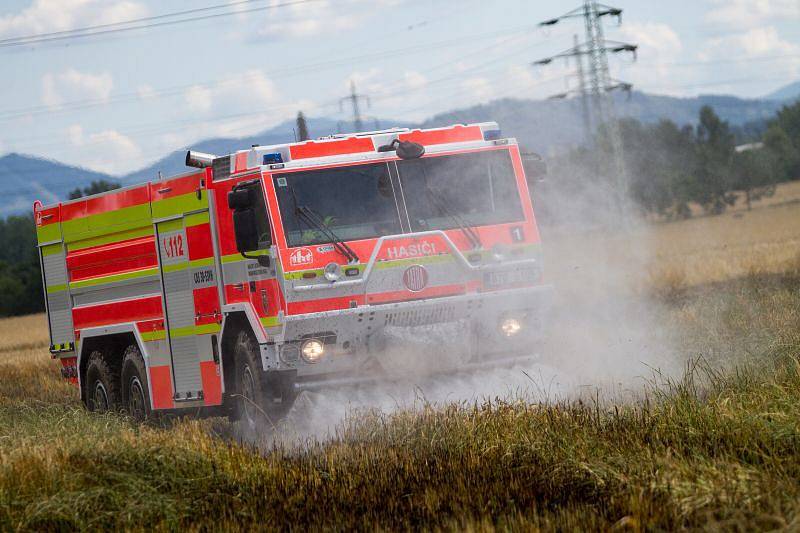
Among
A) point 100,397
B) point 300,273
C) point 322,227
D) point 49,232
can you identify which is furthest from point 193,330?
point 49,232

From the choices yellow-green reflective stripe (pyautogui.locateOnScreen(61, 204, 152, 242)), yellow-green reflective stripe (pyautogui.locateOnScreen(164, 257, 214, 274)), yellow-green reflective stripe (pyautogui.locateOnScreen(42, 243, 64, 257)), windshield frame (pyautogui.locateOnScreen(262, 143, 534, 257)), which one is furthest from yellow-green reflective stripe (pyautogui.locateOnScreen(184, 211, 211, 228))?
yellow-green reflective stripe (pyautogui.locateOnScreen(42, 243, 64, 257))

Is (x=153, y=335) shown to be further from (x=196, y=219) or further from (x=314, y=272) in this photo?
(x=314, y=272)

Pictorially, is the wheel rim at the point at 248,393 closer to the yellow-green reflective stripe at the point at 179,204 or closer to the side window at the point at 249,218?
the side window at the point at 249,218

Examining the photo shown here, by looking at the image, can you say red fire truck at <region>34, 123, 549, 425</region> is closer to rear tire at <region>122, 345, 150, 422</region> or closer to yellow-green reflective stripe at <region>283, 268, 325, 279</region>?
yellow-green reflective stripe at <region>283, 268, 325, 279</region>

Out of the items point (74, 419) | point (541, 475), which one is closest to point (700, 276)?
point (74, 419)

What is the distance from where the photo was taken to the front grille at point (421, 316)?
11336mm

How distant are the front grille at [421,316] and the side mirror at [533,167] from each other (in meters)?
1.86

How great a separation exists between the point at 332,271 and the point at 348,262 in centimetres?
18

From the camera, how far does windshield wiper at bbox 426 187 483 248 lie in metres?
11.7

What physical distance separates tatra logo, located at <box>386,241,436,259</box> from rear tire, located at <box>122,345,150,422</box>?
423cm

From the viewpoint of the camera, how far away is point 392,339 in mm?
11281

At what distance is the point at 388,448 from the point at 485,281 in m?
3.33

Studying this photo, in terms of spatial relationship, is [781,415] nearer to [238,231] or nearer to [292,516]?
[292,516]

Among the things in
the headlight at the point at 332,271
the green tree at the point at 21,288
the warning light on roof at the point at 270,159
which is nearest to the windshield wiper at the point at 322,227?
the headlight at the point at 332,271
